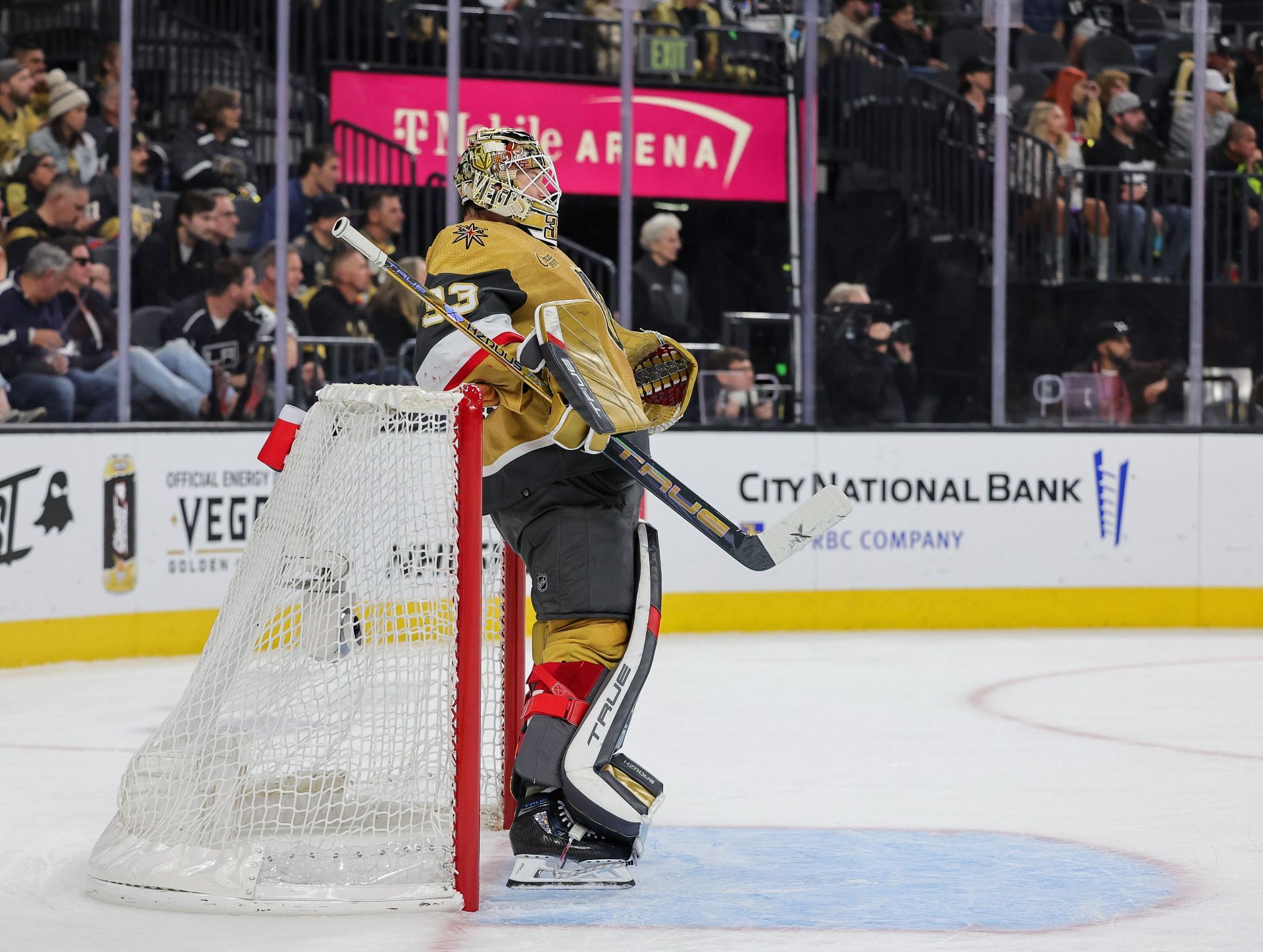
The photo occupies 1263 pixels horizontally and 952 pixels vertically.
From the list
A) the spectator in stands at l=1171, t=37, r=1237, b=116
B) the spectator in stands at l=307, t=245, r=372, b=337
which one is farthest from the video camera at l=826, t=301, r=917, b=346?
the spectator in stands at l=307, t=245, r=372, b=337

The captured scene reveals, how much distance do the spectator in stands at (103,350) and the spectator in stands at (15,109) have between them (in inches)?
15.1

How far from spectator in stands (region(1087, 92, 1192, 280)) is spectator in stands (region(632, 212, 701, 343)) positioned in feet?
6.09

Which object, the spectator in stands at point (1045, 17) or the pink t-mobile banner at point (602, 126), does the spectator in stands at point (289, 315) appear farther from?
the spectator in stands at point (1045, 17)

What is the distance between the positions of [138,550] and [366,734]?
3.20 meters

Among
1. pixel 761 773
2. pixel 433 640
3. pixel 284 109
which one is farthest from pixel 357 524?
pixel 284 109

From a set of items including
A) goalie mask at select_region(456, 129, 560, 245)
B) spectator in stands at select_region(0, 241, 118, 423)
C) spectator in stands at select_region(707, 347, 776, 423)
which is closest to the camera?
goalie mask at select_region(456, 129, 560, 245)

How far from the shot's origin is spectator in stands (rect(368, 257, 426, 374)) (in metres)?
6.49

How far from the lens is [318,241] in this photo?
6508 mm

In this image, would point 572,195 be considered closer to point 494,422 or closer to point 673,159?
point 673,159

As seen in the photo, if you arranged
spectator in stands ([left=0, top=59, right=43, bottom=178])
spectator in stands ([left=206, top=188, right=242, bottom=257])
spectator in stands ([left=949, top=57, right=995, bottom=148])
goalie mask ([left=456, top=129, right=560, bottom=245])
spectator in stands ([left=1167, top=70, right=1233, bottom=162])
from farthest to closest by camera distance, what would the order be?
spectator in stands ([left=1167, top=70, right=1233, bottom=162])
spectator in stands ([left=949, top=57, right=995, bottom=148])
spectator in stands ([left=206, top=188, right=242, bottom=257])
spectator in stands ([left=0, top=59, right=43, bottom=178])
goalie mask ([left=456, top=129, right=560, bottom=245])

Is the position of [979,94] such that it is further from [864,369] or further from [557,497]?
[557,497]

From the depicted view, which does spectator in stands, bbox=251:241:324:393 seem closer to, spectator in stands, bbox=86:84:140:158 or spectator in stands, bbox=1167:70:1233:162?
spectator in stands, bbox=86:84:140:158

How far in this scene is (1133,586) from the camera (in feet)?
22.3

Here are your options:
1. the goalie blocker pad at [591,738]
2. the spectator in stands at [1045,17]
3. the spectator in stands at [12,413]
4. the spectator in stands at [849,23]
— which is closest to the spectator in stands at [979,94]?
the spectator in stands at [1045,17]
